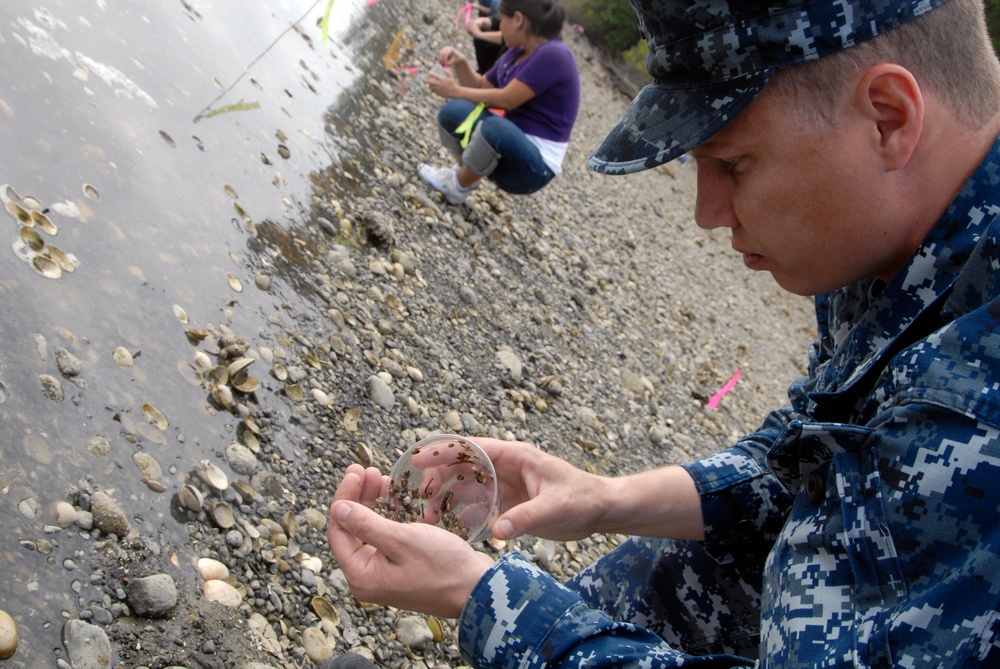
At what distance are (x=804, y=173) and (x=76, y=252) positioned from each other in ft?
7.72

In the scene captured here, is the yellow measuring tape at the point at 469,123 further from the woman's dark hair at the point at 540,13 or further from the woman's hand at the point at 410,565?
the woman's hand at the point at 410,565

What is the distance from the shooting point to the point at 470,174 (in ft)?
18.2

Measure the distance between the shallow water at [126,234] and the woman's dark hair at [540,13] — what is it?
1.40 m

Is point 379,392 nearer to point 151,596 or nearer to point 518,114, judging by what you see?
point 151,596

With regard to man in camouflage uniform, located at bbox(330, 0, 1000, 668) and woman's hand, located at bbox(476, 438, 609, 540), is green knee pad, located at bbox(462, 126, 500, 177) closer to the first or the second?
woman's hand, located at bbox(476, 438, 609, 540)

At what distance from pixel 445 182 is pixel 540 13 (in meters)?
1.30

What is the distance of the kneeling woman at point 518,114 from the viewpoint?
18.3 feet

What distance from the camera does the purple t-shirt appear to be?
5.70 meters

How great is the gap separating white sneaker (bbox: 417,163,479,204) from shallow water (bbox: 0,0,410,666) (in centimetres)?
54

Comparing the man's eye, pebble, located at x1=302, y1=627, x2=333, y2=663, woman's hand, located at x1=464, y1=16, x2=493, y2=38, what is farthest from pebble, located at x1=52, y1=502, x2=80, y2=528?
woman's hand, located at x1=464, y1=16, x2=493, y2=38

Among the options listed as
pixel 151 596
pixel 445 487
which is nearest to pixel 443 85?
pixel 445 487

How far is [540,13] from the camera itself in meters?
5.61

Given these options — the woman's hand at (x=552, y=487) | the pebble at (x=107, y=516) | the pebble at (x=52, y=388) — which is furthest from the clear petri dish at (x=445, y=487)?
the pebble at (x=52, y=388)

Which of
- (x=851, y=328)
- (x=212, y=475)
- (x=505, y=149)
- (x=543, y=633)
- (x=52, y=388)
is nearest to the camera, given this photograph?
(x=543, y=633)
